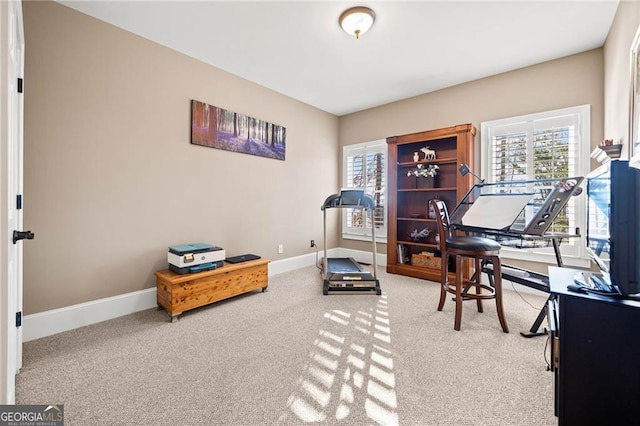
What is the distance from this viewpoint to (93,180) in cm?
244

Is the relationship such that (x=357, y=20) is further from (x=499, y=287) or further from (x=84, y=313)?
(x=84, y=313)

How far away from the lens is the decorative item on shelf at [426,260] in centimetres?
382

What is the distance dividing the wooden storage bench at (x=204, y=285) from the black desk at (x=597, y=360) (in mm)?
2704

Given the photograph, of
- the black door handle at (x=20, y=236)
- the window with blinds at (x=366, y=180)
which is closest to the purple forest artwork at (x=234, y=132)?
the window with blinds at (x=366, y=180)

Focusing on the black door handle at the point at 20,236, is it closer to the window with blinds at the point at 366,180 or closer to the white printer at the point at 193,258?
the white printer at the point at 193,258

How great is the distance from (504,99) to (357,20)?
2.34 meters

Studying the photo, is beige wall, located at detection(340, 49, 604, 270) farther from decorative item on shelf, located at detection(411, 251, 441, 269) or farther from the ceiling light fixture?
the ceiling light fixture

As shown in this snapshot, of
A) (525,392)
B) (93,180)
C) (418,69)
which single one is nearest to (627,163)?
(525,392)

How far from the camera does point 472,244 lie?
2.34 metres

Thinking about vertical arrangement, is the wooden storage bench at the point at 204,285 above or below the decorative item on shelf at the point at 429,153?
below

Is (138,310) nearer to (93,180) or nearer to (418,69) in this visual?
(93,180)

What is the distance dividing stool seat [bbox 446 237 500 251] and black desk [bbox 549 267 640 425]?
1218 millimetres

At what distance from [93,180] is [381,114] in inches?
163

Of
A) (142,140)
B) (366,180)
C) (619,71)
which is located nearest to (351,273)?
(366,180)
